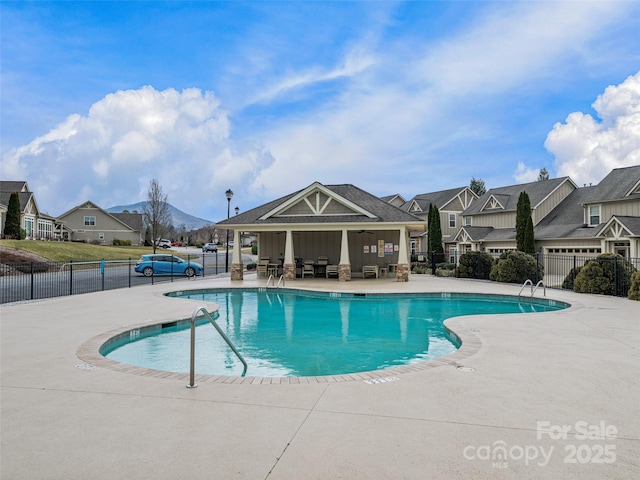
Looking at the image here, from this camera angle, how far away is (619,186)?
2775 cm

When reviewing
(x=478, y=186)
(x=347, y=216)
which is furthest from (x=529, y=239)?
(x=478, y=186)

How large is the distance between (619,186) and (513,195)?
32.1ft

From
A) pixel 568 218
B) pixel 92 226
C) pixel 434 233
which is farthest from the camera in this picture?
pixel 92 226

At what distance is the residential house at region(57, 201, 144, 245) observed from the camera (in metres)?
62.7

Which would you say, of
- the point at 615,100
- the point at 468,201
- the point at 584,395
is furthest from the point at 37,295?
the point at 468,201

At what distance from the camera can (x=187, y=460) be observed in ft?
11.1

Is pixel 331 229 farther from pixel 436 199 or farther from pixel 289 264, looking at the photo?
pixel 436 199

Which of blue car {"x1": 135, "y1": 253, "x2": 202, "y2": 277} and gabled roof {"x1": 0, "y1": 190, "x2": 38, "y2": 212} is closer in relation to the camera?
blue car {"x1": 135, "y1": 253, "x2": 202, "y2": 277}

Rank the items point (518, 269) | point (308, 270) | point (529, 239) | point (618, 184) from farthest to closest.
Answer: point (529, 239) < point (618, 184) < point (308, 270) < point (518, 269)

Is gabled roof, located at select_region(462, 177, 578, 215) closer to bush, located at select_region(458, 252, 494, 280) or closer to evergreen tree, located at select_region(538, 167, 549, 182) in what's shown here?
bush, located at select_region(458, 252, 494, 280)

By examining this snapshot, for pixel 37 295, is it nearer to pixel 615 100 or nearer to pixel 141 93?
pixel 141 93

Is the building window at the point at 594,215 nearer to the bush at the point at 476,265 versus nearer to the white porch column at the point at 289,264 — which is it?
the bush at the point at 476,265

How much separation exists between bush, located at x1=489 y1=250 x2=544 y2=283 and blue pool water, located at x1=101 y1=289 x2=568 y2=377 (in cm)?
532

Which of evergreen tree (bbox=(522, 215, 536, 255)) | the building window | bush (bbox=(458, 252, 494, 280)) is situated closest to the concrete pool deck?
bush (bbox=(458, 252, 494, 280))
